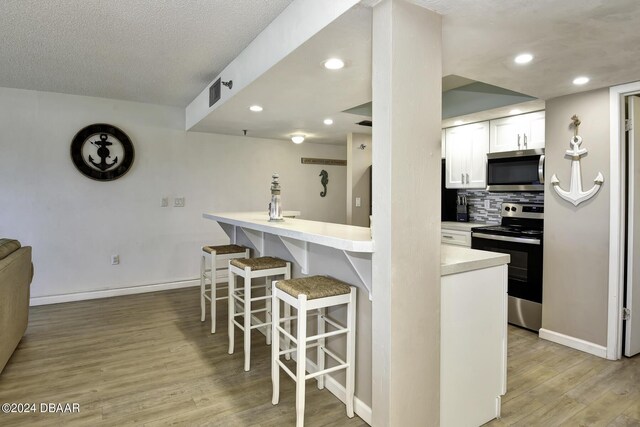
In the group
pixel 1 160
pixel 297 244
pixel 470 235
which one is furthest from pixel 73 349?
pixel 470 235

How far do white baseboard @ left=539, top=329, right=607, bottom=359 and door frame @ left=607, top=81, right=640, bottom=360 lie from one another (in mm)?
58

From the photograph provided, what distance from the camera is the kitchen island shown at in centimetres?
176

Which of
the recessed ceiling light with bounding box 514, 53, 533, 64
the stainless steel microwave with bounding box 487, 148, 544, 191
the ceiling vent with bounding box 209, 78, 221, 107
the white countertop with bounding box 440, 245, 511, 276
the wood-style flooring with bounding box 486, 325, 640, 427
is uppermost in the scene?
the ceiling vent with bounding box 209, 78, 221, 107

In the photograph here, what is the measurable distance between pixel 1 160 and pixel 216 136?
228 centimetres

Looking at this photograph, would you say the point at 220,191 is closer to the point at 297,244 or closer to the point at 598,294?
the point at 297,244

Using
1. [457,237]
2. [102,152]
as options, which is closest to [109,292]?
[102,152]

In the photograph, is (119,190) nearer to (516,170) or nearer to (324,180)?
(324,180)

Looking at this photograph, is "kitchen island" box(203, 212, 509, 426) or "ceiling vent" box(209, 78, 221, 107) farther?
"ceiling vent" box(209, 78, 221, 107)

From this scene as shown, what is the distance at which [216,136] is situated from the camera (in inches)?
193

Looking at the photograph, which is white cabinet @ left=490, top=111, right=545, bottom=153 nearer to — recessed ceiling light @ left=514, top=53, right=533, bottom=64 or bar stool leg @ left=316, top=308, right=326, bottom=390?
recessed ceiling light @ left=514, top=53, right=533, bottom=64

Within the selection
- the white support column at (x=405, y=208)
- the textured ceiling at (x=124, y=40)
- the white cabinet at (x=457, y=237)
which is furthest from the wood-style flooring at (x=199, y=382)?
the textured ceiling at (x=124, y=40)

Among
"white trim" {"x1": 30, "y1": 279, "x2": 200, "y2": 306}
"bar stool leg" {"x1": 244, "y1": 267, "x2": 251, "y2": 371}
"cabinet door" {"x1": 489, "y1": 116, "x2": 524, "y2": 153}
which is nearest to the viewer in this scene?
"bar stool leg" {"x1": 244, "y1": 267, "x2": 251, "y2": 371}

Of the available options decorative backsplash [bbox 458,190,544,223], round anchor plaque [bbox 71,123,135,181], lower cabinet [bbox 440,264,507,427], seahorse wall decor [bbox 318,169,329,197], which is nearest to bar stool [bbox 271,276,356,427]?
lower cabinet [bbox 440,264,507,427]

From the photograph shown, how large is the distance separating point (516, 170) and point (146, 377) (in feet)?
11.7
